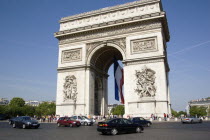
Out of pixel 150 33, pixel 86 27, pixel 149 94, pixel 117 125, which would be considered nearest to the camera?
pixel 117 125

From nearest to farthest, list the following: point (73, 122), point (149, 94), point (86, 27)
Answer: point (73, 122)
point (149, 94)
point (86, 27)

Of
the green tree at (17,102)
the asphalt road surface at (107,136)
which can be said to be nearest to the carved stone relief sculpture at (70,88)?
the asphalt road surface at (107,136)

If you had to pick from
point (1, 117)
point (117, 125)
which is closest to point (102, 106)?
point (117, 125)

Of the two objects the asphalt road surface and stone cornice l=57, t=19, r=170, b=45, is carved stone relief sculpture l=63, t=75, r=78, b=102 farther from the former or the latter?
the asphalt road surface

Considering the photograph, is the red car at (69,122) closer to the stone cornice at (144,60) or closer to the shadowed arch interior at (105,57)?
the stone cornice at (144,60)

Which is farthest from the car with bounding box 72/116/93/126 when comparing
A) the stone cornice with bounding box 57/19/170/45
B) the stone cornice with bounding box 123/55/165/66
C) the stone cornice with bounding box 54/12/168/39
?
the stone cornice with bounding box 54/12/168/39

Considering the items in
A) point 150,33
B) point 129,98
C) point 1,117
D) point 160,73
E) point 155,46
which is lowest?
point 1,117

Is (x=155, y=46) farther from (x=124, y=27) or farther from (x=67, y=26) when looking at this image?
(x=67, y=26)
